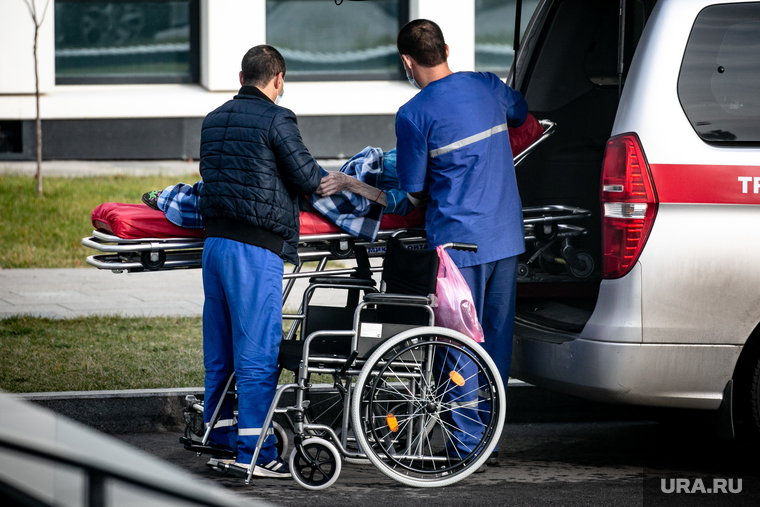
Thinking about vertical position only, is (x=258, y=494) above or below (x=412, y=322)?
below

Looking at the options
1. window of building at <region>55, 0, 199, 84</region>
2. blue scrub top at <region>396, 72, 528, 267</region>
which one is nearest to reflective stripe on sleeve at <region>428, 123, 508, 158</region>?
blue scrub top at <region>396, 72, 528, 267</region>

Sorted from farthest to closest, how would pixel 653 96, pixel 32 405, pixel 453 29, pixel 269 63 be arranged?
pixel 453 29 < pixel 32 405 < pixel 269 63 < pixel 653 96

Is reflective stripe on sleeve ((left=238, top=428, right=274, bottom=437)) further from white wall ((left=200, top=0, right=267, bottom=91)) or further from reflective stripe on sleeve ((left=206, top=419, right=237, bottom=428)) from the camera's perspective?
white wall ((left=200, top=0, right=267, bottom=91))

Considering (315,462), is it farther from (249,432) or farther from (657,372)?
(657,372)

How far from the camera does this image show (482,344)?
15.9ft

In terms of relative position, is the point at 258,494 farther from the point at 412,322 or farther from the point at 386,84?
the point at 386,84

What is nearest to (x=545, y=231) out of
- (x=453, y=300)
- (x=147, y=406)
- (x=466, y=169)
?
(x=466, y=169)

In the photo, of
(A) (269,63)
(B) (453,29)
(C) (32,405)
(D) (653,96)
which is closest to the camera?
(D) (653,96)

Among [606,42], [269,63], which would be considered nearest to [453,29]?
[606,42]

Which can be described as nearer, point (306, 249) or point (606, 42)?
point (306, 249)

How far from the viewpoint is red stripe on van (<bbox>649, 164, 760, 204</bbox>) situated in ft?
13.8

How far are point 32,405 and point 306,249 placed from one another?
5.39 ft

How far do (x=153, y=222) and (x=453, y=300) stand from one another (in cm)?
137

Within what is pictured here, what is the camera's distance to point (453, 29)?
16.5 meters
